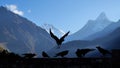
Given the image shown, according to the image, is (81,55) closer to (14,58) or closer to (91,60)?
(91,60)

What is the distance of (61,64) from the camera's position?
1344cm

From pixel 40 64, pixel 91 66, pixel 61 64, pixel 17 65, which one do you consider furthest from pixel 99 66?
pixel 17 65

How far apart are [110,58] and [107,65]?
0.36 metres

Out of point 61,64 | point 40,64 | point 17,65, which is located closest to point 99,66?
point 61,64

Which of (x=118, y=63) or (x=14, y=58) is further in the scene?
(x=14, y=58)

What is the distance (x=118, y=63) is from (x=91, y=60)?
4.07 feet

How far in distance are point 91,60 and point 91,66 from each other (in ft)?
0.91

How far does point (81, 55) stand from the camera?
14898 millimetres

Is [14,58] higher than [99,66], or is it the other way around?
[14,58]

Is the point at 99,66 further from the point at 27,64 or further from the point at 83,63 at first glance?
the point at 27,64

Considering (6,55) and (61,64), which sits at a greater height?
(6,55)

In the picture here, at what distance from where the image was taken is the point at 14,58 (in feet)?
46.4

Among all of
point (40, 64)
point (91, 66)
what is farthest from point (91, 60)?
point (40, 64)

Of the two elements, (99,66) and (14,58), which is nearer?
(99,66)
